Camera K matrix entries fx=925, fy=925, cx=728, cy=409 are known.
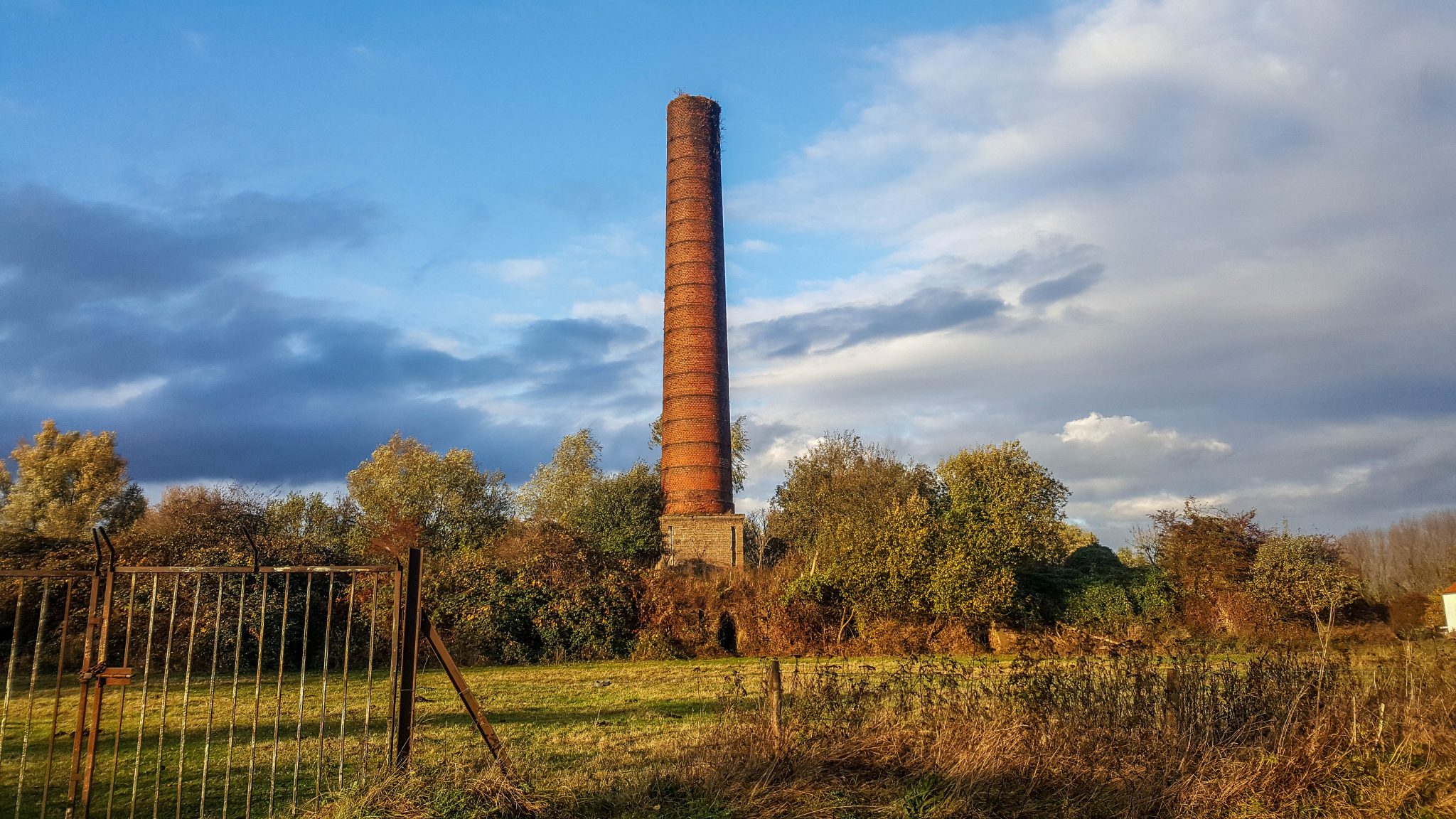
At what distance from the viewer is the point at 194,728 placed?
11.0 meters

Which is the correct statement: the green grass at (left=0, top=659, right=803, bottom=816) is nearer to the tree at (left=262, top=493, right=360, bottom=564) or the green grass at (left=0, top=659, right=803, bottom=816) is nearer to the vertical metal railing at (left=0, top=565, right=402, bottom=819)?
the vertical metal railing at (left=0, top=565, right=402, bottom=819)

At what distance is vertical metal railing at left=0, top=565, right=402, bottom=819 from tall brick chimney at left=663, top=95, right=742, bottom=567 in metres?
13.3

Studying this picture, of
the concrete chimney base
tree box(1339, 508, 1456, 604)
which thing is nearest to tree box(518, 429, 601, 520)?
the concrete chimney base

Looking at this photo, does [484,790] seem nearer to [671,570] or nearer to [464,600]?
[464,600]

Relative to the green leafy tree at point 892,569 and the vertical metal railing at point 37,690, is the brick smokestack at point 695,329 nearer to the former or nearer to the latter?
the green leafy tree at point 892,569

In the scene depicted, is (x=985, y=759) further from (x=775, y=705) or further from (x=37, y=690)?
(x=37, y=690)

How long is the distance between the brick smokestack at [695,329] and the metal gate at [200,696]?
44.6 ft

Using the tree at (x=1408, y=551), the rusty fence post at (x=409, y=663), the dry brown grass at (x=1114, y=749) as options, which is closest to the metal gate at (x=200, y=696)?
the rusty fence post at (x=409, y=663)

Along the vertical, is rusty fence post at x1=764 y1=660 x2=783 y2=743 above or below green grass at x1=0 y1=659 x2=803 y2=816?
above

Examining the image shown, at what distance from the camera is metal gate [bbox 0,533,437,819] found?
19.7 ft

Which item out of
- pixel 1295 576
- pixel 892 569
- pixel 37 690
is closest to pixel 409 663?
pixel 37 690

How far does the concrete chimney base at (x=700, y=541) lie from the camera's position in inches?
1314

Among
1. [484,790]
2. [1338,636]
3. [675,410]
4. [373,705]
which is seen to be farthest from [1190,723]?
[675,410]

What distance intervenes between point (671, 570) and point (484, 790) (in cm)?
1839
